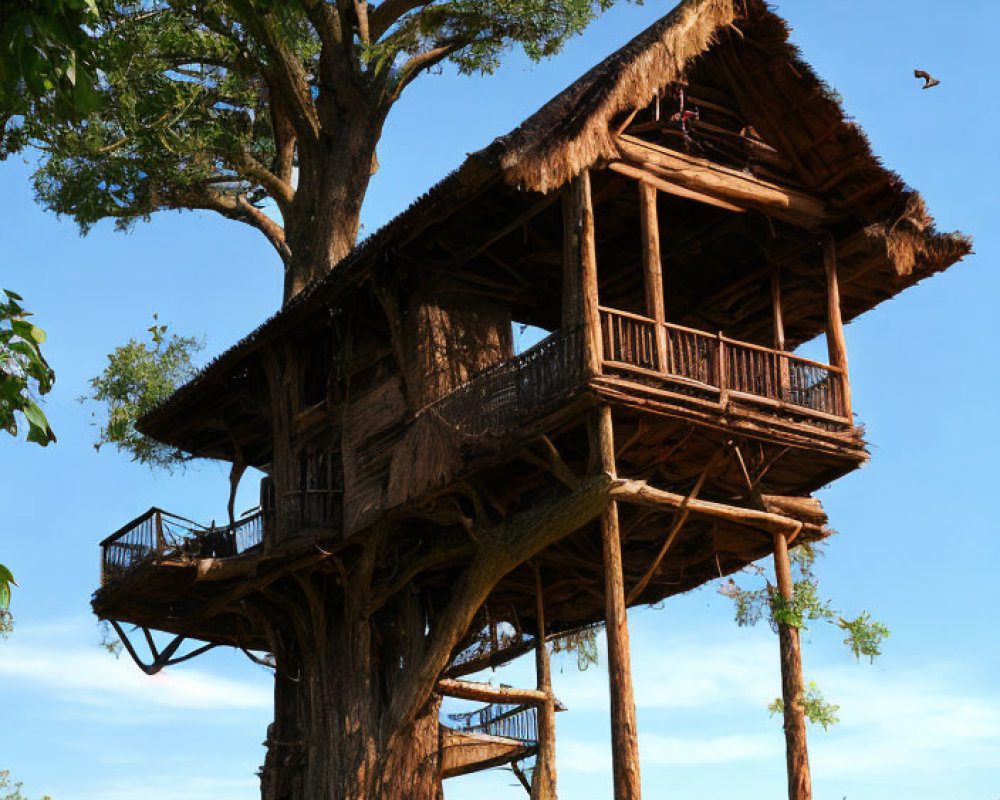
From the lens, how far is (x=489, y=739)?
20531 mm

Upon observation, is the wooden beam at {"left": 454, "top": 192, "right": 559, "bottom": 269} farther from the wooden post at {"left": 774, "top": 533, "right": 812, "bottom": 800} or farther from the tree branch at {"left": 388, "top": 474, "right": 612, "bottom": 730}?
the wooden post at {"left": 774, "top": 533, "right": 812, "bottom": 800}

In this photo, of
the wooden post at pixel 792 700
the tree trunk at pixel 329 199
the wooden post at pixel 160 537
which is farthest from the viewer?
the tree trunk at pixel 329 199

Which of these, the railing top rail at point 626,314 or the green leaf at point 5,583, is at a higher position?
the railing top rail at point 626,314

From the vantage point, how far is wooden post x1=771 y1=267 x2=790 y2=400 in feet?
56.4

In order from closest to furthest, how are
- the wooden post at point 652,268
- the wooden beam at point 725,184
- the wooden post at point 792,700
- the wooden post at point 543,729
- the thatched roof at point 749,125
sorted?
1. the wooden post at point 792,700
2. the wooden post at point 652,268
3. the thatched roof at point 749,125
4. the wooden beam at point 725,184
5. the wooden post at point 543,729

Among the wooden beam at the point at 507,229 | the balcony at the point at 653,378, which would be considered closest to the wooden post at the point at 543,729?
the balcony at the point at 653,378

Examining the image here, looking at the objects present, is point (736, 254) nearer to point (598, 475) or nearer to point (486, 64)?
point (598, 475)

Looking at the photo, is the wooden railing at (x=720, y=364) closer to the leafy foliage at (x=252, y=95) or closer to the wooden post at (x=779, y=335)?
the wooden post at (x=779, y=335)

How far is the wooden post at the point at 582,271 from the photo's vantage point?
15.6 m

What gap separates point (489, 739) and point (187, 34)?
13.1 m

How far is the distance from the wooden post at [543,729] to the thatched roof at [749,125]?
4.54 meters

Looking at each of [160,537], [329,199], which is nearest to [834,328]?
[160,537]

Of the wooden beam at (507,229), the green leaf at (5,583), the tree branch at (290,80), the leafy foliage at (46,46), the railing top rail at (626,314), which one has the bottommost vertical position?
the green leaf at (5,583)

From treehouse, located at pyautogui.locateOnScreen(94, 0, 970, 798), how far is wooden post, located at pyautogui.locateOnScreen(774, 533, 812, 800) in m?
0.84
